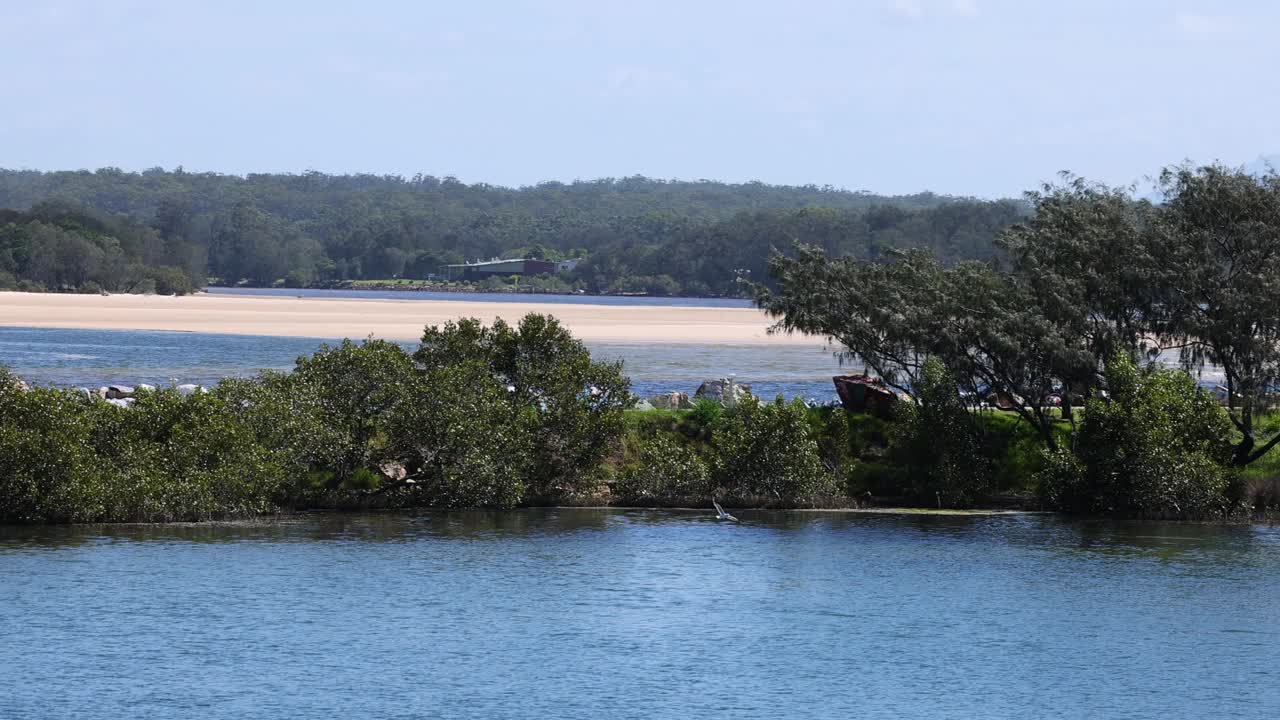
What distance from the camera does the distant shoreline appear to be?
401 feet

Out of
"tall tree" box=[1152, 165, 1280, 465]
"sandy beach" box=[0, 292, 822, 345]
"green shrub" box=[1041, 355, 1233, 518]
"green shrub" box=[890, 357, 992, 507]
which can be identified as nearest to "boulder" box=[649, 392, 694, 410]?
"green shrub" box=[890, 357, 992, 507]

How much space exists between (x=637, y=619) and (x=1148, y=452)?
58.4 ft

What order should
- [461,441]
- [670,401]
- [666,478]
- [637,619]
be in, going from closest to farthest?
[637,619] → [461,441] → [666,478] → [670,401]

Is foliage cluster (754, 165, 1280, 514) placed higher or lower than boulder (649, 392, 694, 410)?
higher

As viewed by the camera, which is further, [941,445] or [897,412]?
[897,412]

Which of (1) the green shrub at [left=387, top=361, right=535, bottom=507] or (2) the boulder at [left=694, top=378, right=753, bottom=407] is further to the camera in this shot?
(2) the boulder at [left=694, top=378, right=753, bottom=407]

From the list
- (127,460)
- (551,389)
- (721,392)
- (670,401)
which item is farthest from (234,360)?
(127,460)

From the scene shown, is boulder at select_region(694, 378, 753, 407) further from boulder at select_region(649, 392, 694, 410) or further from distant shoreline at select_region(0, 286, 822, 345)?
distant shoreline at select_region(0, 286, 822, 345)

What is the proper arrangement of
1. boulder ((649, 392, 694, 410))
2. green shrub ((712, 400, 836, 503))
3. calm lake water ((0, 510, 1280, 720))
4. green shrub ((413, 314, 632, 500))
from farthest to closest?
1. boulder ((649, 392, 694, 410))
2. green shrub ((413, 314, 632, 500))
3. green shrub ((712, 400, 836, 503))
4. calm lake water ((0, 510, 1280, 720))

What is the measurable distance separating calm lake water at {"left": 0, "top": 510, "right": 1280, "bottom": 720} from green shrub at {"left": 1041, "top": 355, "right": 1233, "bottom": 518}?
3.59 ft

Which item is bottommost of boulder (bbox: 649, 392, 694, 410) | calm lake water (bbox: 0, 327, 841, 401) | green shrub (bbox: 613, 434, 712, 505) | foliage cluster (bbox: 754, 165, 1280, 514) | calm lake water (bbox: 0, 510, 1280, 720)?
calm lake water (bbox: 0, 510, 1280, 720)

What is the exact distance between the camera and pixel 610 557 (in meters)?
38.8

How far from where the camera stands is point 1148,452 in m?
43.6

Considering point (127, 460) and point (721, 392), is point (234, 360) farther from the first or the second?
point (127, 460)
